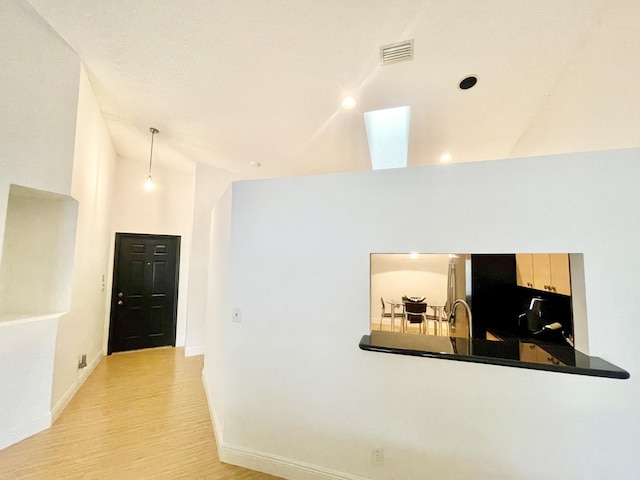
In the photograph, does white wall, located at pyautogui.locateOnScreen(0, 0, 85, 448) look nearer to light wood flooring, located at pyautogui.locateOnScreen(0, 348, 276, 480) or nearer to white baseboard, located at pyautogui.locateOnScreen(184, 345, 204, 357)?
light wood flooring, located at pyautogui.locateOnScreen(0, 348, 276, 480)

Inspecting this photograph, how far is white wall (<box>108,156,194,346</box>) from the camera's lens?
4.93 m

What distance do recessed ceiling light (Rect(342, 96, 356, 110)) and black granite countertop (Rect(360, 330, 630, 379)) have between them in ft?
7.52

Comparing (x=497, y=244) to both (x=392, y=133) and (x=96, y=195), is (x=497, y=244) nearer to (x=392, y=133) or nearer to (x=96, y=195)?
(x=392, y=133)

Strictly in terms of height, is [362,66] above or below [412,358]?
above

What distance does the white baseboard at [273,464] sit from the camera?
Answer: 1.90m

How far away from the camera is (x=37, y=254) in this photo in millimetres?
2871

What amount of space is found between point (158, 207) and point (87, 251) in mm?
1892

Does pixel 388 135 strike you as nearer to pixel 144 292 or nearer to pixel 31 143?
pixel 31 143

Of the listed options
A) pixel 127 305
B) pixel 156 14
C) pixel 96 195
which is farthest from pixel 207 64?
pixel 127 305

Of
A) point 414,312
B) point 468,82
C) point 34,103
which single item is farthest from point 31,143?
point 414,312

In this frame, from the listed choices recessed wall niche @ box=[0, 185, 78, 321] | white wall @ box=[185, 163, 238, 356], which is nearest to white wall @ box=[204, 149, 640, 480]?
recessed wall niche @ box=[0, 185, 78, 321]

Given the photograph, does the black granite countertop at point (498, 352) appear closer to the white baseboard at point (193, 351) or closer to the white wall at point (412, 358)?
the white wall at point (412, 358)

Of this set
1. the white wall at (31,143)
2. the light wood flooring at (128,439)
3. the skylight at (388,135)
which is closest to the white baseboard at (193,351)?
the light wood flooring at (128,439)

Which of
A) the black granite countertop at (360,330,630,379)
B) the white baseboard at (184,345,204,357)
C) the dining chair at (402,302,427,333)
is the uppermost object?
the black granite countertop at (360,330,630,379)
